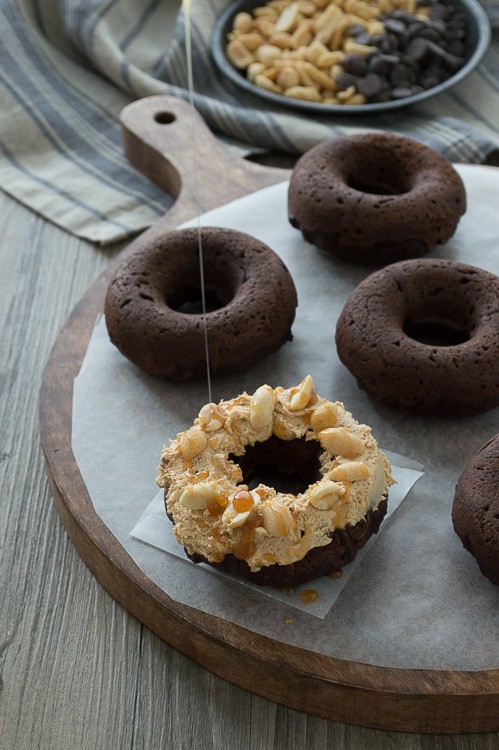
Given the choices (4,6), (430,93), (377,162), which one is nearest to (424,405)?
(377,162)

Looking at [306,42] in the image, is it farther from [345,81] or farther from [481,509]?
[481,509]

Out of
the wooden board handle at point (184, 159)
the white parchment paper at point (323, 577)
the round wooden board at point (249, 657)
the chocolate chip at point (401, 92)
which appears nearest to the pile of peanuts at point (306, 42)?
the chocolate chip at point (401, 92)

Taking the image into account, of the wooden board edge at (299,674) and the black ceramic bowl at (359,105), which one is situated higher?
the black ceramic bowl at (359,105)

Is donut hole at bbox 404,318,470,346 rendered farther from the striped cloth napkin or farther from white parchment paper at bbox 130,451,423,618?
the striped cloth napkin

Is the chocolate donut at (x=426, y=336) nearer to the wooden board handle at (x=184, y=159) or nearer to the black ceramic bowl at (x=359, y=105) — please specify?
the wooden board handle at (x=184, y=159)

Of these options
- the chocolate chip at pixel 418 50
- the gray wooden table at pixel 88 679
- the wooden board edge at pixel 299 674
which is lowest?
the gray wooden table at pixel 88 679

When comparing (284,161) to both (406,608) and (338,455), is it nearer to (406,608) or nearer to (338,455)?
(338,455)
